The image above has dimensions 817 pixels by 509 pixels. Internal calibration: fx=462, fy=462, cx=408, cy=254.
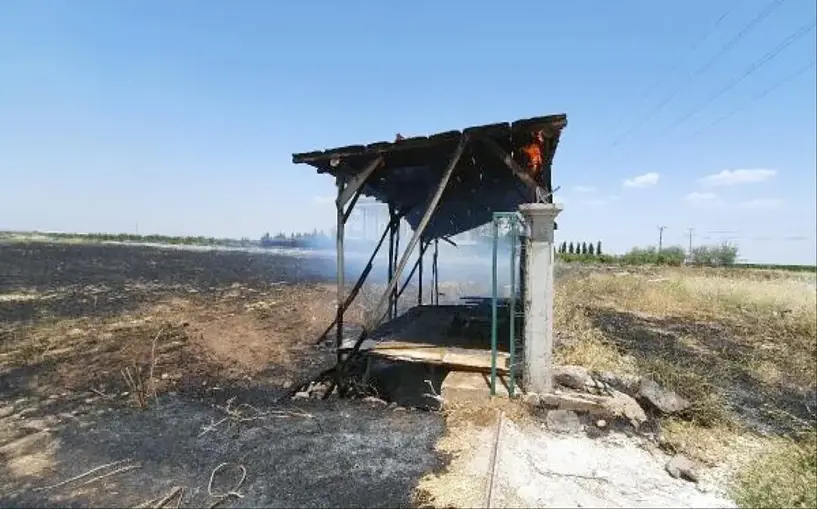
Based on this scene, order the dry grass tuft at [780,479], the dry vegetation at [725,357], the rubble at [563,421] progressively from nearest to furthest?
the dry grass tuft at [780,479] < the dry vegetation at [725,357] < the rubble at [563,421]

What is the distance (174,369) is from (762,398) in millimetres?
11089

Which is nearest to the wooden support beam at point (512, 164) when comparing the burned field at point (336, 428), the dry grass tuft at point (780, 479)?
the burned field at point (336, 428)

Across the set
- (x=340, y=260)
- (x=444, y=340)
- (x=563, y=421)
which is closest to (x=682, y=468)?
(x=563, y=421)

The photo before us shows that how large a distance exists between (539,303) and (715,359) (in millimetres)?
6893

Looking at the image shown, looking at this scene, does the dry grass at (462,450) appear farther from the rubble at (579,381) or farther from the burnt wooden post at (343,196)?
the burnt wooden post at (343,196)

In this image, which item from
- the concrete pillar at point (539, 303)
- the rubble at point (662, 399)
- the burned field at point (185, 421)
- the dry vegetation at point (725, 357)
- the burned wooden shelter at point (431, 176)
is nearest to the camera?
the burned field at point (185, 421)

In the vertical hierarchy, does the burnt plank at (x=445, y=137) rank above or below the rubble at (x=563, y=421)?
above

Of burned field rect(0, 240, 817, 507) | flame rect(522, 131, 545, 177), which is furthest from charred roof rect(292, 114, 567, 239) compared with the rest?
burned field rect(0, 240, 817, 507)

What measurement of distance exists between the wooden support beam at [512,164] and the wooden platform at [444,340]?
2816 millimetres

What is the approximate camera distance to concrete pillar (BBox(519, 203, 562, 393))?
650 cm

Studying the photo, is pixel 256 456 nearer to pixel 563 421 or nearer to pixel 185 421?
pixel 185 421

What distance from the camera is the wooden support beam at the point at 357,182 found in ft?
24.7

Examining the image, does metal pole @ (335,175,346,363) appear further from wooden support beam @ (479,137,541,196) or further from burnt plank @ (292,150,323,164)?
wooden support beam @ (479,137,541,196)

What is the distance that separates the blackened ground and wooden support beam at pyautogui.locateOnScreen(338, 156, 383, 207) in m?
3.40
